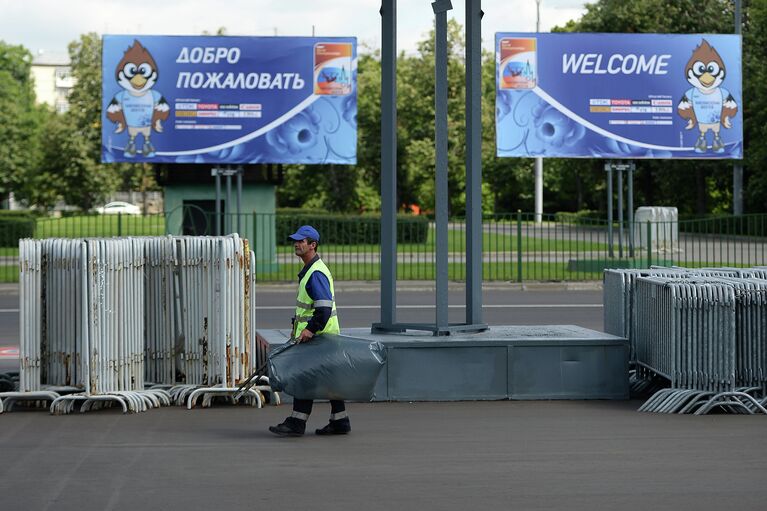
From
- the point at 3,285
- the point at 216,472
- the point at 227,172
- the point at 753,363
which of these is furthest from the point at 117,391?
the point at 227,172

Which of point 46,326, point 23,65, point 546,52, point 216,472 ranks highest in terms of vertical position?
point 23,65

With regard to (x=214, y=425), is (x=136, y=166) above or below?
above

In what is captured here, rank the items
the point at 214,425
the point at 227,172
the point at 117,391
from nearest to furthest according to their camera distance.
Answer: the point at 214,425
the point at 117,391
the point at 227,172

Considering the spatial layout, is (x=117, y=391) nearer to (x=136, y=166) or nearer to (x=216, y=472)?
(x=216, y=472)

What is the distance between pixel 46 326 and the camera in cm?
1159

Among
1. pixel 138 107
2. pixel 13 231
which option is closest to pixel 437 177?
pixel 138 107

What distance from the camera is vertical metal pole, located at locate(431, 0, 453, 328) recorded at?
12414 mm

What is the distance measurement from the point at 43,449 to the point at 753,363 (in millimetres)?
6080

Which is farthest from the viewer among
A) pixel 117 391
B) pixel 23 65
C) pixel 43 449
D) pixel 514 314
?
pixel 23 65

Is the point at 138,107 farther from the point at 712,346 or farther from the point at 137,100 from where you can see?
the point at 712,346

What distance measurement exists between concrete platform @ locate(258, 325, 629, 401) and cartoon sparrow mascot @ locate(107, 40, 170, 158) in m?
20.9

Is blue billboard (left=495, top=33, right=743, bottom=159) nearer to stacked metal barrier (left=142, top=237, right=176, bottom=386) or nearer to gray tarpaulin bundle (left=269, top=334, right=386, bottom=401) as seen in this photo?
stacked metal barrier (left=142, top=237, right=176, bottom=386)

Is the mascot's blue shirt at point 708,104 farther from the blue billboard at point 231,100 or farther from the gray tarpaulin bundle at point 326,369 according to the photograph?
the gray tarpaulin bundle at point 326,369

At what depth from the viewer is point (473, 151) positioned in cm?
1272
